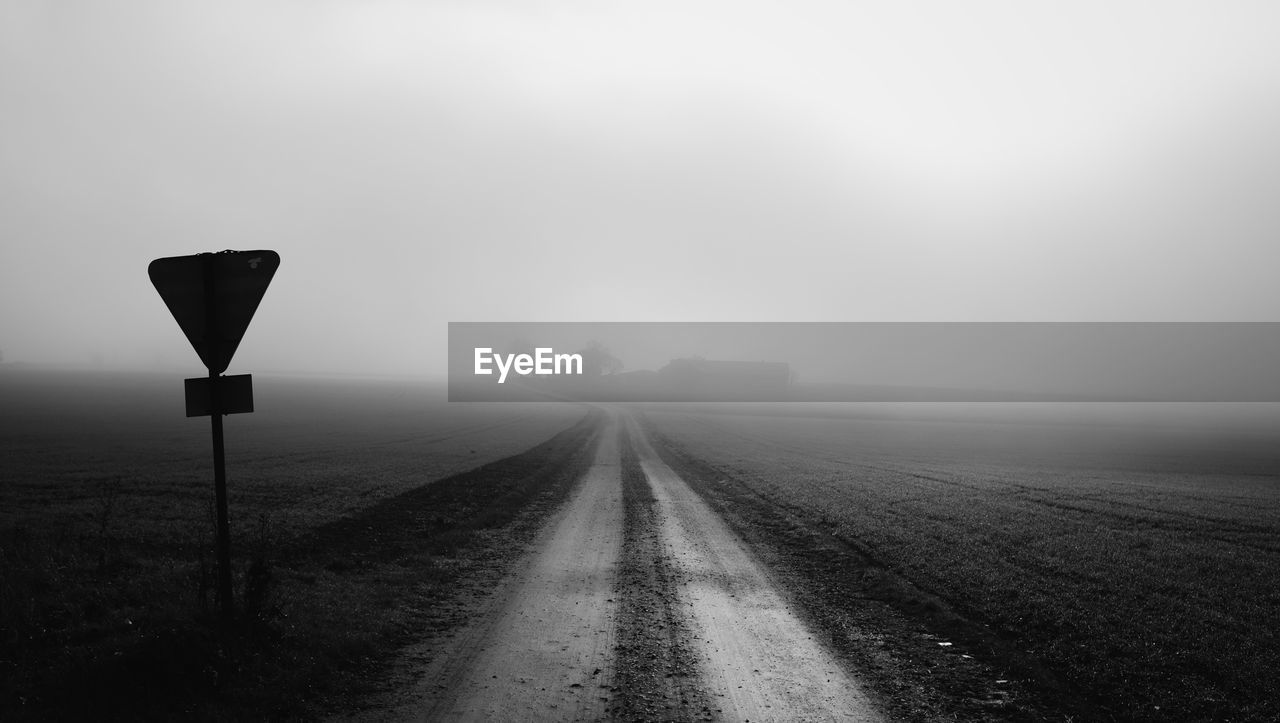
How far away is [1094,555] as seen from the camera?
12828mm

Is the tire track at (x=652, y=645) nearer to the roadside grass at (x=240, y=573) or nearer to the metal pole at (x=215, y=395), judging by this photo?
the roadside grass at (x=240, y=573)

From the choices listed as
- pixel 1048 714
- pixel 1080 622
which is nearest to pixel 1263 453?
pixel 1080 622

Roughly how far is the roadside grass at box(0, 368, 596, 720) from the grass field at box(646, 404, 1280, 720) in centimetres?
831

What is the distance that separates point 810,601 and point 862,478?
16.5 metres

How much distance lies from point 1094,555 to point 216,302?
16.7 meters

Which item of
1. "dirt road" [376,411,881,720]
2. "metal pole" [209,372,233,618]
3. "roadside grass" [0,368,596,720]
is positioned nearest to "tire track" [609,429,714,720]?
"dirt road" [376,411,881,720]

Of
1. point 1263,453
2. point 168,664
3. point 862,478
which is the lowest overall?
point 1263,453

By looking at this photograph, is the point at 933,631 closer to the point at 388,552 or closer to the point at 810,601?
the point at 810,601

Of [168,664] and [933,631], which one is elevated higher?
[168,664]

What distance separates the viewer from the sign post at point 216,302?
672cm

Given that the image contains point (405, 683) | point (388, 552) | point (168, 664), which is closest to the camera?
point (168, 664)

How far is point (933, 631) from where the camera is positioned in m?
8.57

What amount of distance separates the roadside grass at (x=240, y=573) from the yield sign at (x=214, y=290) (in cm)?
268

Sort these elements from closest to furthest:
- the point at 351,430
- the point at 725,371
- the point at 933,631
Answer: the point at 933,631 < the point at 351,430 < the point at 725,371
